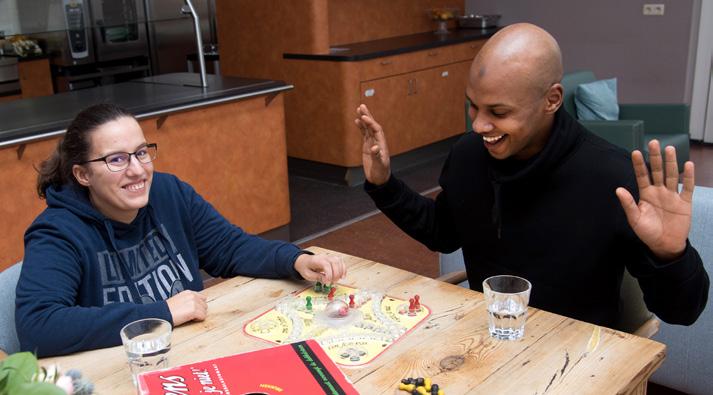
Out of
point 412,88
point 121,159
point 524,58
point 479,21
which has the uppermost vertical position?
point 524,58

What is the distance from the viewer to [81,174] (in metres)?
1.82

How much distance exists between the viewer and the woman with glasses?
157cm

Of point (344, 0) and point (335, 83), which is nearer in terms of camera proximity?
point (335, 83)

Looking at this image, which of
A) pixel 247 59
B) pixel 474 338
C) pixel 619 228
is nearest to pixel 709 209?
pixel 619 228

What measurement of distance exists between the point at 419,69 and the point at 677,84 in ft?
7.48

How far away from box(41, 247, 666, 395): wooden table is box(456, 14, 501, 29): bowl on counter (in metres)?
5.33

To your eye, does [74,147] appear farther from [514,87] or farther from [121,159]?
[514,87]

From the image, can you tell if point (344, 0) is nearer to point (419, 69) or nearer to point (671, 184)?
point (419, 69)

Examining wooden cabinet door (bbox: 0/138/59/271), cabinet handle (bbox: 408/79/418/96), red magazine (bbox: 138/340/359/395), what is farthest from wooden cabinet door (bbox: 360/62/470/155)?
red magazine (bbox: 138/340/359/395)

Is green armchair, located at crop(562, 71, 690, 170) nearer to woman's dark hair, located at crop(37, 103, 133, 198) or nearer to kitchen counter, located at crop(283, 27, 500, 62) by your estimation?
kitchen counter, located at crop(283, 27, 500, 62)

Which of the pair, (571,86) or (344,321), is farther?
(571,86)

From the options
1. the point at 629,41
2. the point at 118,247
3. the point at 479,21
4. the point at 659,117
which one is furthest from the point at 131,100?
the point at 629,41

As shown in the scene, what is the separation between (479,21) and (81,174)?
5.39 metres

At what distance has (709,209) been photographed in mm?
2191
